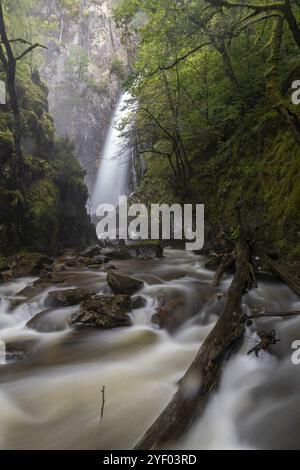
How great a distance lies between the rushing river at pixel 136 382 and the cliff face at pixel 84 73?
87.1 feet

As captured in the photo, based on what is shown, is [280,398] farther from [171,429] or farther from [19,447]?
[19,447]

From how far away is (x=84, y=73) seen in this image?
110 ft

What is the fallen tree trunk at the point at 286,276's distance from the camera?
4.82 meters

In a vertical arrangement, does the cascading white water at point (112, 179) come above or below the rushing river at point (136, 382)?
above

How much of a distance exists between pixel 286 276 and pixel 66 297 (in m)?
3.73

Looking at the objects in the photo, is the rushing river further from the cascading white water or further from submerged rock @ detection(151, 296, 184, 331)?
the cascading white water

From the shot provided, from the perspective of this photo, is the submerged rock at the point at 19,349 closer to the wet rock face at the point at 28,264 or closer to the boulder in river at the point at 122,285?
the boulder in river at the point at 122,285

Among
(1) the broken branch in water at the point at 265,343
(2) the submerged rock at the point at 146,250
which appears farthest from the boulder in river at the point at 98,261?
(1) the broken branch in water at the point at 265,343

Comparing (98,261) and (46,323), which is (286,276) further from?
(98,261)

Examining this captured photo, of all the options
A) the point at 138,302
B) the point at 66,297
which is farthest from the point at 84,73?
the point at 138,302

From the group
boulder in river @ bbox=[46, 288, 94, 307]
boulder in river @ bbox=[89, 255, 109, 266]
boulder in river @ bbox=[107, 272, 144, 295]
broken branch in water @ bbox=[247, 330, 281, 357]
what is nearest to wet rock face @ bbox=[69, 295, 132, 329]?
boulder in river @ bbox=[46, 288, 94, 307]

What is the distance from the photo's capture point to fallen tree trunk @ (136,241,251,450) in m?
2.48

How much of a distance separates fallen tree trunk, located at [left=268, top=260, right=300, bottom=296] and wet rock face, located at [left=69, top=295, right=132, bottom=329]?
252 centimetres
